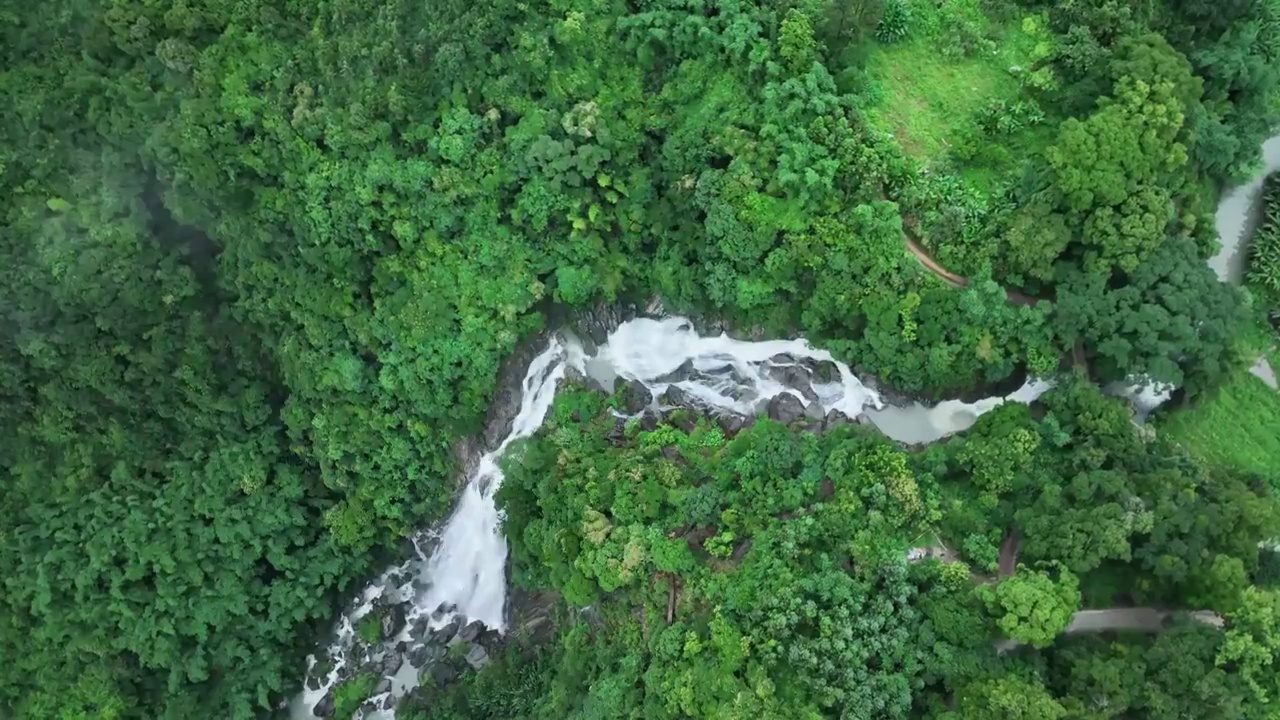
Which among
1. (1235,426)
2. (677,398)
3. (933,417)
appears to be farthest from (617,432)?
(1235,426)

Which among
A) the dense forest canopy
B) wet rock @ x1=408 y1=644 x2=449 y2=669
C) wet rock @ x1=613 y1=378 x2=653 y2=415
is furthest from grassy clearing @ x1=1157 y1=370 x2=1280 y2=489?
wet rock @ x1=408 y1=644 x2=449 y2=669

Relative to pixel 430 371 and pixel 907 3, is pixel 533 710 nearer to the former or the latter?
pixel 430 371

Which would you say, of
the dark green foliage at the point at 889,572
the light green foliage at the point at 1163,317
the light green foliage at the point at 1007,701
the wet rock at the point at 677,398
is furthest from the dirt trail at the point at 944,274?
the light green foliage at the point at 1007,701

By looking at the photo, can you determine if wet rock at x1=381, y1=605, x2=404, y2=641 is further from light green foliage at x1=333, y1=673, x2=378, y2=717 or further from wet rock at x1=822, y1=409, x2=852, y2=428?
wet rock at x1=822, y1=409, x2=852, y2=428

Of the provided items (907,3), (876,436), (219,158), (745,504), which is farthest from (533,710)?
(907,3)

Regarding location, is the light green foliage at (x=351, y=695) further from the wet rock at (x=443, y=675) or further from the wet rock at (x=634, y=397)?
the wet rock at (x=634, y=397)
